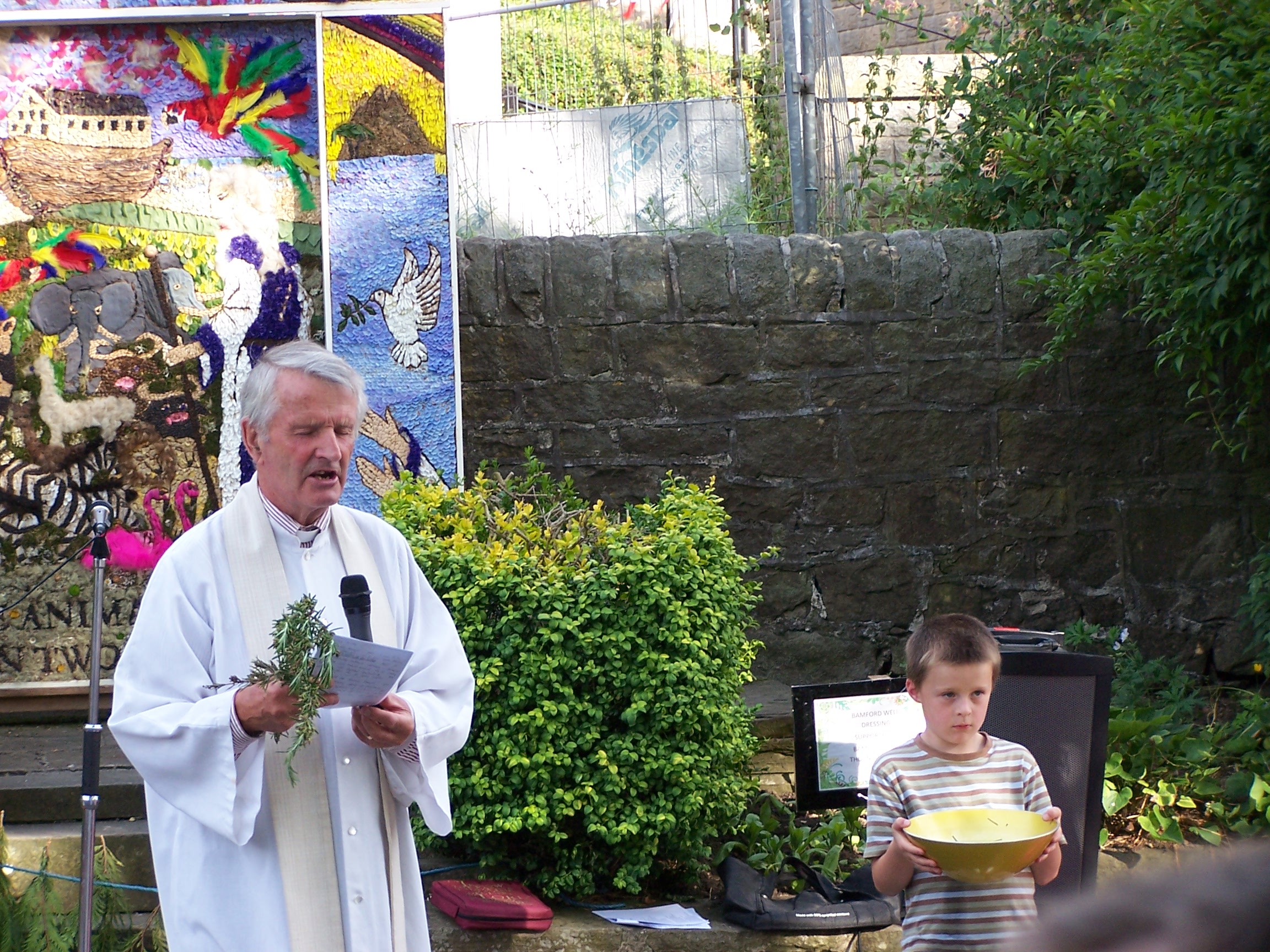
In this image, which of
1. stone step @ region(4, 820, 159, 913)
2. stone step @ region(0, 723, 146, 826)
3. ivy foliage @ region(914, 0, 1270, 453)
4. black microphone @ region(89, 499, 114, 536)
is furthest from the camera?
ivy foliage @ region(914, 0, 1270, 453)

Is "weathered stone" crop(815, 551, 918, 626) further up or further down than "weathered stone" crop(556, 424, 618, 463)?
further down

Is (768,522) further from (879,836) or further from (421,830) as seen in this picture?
(879,836)

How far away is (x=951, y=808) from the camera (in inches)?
121

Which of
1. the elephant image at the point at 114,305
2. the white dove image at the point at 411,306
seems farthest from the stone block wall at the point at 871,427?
the elephant image at the point at 114,305

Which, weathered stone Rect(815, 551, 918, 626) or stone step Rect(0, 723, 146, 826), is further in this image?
weathered stone Rect(815, 551, 918, 626)

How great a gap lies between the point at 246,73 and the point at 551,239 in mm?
1451

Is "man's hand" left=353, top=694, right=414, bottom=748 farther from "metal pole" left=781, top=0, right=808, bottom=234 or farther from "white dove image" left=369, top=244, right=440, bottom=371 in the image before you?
"metal pole" left=781, top=0, right=808, bottom=234

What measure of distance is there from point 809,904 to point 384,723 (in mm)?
1939

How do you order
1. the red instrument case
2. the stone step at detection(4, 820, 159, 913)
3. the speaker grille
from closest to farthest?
1. the speaker grille
2. the red instrument case
3. the stone step at detection(4, 820, 159, 913)

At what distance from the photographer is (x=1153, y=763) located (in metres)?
4.95

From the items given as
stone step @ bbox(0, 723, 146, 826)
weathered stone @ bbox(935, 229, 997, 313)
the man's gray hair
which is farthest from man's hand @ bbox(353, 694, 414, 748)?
weathered stone @ bbox(935, 229, 997, 313)

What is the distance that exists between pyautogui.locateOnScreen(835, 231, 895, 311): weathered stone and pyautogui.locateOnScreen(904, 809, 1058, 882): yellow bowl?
339 centimetres

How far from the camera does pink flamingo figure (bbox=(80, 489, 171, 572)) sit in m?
5.30

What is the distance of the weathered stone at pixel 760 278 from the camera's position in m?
5.96
